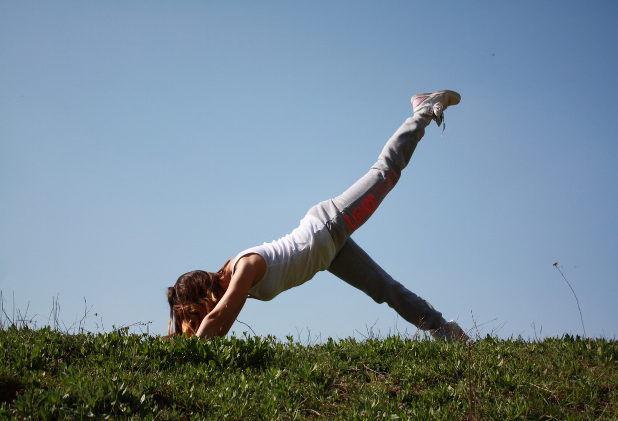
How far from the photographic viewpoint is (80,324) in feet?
16.0

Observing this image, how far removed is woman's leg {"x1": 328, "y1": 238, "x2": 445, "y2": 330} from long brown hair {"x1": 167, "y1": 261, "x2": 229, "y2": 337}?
1512 mm

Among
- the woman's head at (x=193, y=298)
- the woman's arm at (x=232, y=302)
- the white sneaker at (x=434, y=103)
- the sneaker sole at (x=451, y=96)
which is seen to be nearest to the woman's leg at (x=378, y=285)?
the woman's arm at (x=232, y=302)

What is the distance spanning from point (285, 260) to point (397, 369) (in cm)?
177

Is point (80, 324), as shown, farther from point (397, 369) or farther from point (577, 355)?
point (577, 355)

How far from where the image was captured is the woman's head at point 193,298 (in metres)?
5.23

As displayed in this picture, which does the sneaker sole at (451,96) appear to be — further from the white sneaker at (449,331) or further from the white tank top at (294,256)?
the white sneaker at (449,331)

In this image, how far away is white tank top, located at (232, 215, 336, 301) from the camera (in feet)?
17.2

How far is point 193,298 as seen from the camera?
207 inches

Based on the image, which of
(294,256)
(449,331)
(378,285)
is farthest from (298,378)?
(449,331)

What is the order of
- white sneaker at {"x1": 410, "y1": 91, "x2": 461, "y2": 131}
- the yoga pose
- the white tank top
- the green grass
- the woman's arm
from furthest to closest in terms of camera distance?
white sneaker at {"x1": 410, "y1": 91, "x2": 461, "y2": 131}
the white tank top
the yoga pose
the woman's arm
the green grass

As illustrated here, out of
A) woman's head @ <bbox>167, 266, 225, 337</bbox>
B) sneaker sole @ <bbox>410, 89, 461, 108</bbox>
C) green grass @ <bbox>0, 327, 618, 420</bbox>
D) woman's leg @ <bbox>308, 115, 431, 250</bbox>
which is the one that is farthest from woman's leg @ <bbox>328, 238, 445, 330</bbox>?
sneaker sole @ <bbox>410, 89, 461, 108</bbox>

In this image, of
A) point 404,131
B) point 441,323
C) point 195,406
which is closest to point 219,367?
point 195,406

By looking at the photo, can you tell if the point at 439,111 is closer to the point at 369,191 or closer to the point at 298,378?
the point at 369,191

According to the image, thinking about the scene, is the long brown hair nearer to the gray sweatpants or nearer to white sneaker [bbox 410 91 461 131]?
the gray sweatpants
